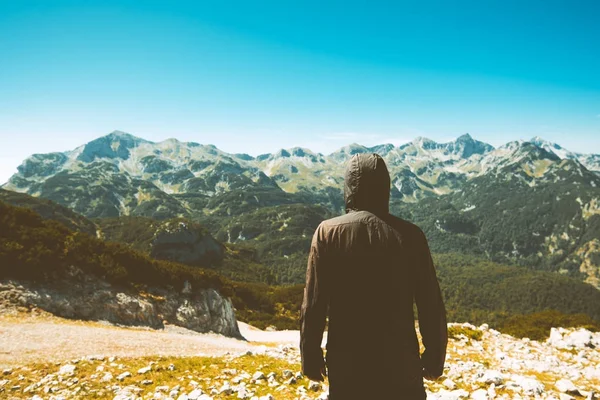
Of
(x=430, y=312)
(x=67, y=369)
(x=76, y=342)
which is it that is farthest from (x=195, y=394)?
(x=76, y=342)

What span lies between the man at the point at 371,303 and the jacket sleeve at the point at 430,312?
0.04ft

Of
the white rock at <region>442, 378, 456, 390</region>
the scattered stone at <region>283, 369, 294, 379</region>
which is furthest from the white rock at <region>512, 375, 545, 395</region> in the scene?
the scattered stone at <region>283, 369, 294, 379</region>

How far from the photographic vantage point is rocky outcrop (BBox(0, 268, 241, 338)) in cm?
1834

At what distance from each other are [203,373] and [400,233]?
9.73m

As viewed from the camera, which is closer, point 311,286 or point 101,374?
point 311,286

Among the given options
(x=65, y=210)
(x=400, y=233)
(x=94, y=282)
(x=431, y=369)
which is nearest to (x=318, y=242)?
(x=400, y=233)

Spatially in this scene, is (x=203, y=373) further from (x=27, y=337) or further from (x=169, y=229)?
(x=169, y=229)

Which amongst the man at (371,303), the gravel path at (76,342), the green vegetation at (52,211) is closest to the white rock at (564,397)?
the man at (371,303)

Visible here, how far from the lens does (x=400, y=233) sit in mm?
3822

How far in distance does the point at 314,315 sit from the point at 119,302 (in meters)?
22.4

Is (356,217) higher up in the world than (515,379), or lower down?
higher up

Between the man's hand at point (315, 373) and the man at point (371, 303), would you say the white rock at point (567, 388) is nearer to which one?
the man at point (371, 303)

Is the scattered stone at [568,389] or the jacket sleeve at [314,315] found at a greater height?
the jacket sleeve at [314,315]

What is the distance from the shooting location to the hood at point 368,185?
392 cm
